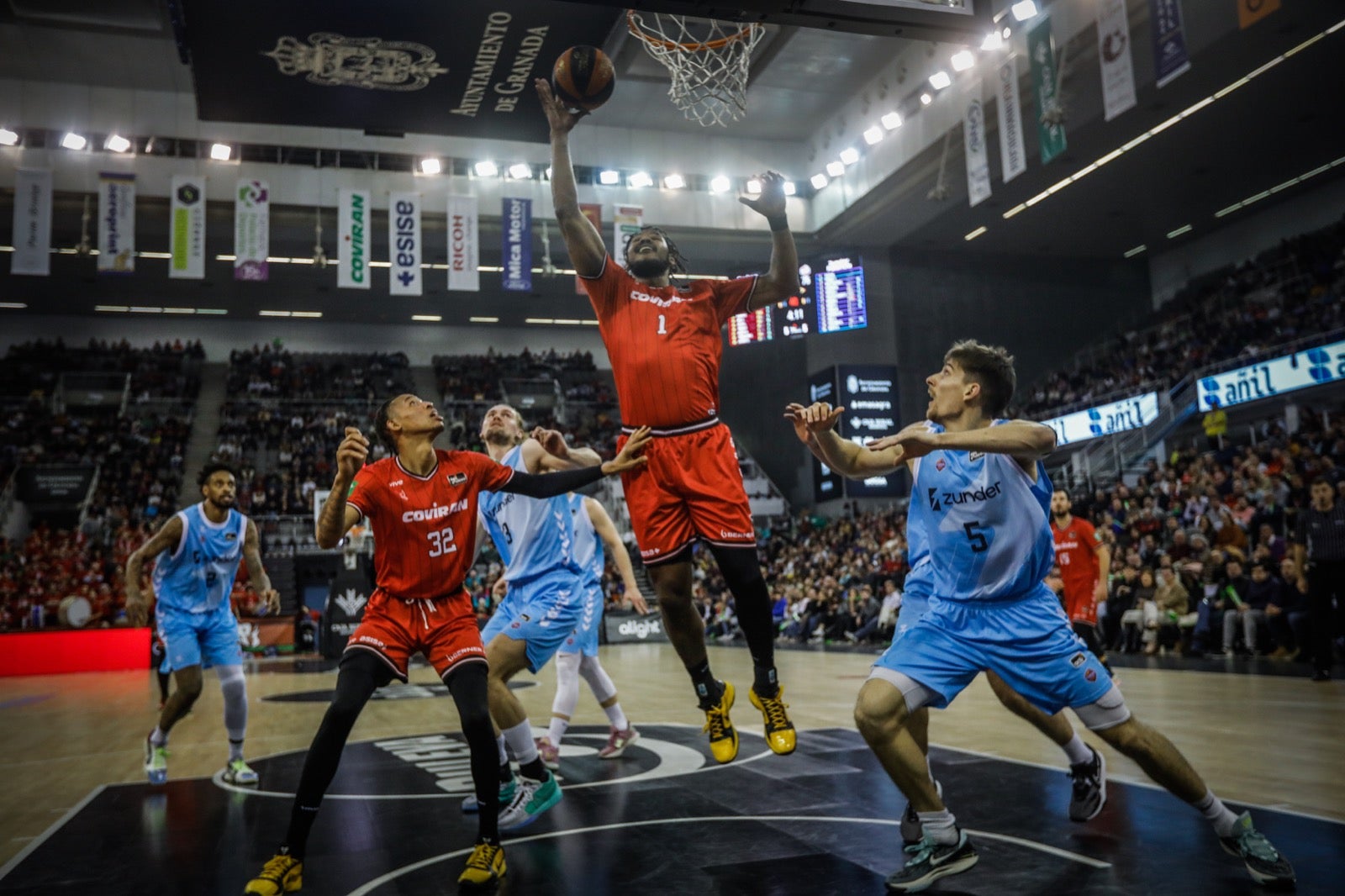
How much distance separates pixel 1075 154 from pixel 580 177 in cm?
1222

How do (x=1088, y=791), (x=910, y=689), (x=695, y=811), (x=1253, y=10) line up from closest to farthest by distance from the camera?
(x=910, y=689), (x=1088, y=791), (x=695, y=811), (x=1253, y=10)

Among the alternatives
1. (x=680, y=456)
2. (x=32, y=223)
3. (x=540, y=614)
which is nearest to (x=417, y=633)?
(x=680, y=456)

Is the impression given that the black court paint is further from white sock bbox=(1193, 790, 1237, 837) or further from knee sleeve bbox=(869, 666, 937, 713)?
knee sleeve bbox=(869, 666, 937, 713)

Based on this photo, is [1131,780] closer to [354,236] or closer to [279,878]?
[279,878]

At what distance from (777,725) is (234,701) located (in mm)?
4045

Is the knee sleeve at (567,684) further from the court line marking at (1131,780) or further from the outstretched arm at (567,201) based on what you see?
the outstretched arm at (567,201)

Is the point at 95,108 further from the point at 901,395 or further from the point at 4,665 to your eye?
the point at 901,395

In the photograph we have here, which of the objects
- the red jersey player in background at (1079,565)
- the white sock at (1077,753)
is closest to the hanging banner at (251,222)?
the red jersey player in background at (1079,565)

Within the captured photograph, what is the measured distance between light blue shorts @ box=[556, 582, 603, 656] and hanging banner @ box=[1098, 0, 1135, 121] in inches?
471

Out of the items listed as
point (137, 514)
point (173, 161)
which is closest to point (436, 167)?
point (173, 161)

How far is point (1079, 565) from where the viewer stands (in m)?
8.27

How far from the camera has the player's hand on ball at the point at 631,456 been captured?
418 centimetres

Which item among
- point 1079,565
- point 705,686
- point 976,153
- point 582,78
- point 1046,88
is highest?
point 1046,88

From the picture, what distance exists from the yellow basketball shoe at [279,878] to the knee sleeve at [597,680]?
11.2 feet
